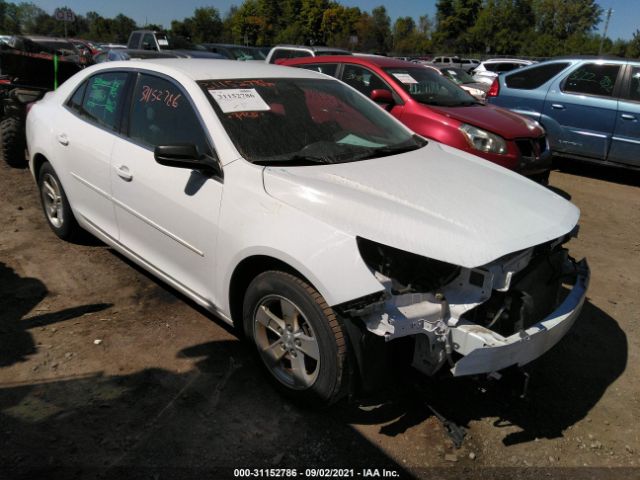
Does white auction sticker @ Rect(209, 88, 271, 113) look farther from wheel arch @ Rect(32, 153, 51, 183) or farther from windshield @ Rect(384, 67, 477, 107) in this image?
windshield @ Rect(384, 67, 477, 107)

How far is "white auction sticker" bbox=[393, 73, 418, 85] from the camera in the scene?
6.32 metres

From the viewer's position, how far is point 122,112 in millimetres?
3482

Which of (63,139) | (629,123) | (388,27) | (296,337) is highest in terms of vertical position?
(388,27)

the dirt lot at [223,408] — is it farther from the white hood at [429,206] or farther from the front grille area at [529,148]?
the front grille area at [529,148]

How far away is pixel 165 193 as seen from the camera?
299cm

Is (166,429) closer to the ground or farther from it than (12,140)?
closer to the ground

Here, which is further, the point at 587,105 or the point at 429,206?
the point at 587,105

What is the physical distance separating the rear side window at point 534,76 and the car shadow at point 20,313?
7166 millimetres

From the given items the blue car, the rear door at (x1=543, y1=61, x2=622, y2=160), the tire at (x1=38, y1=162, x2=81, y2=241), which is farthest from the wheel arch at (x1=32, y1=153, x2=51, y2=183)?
the rear door at (x1=543, y1=61, x2=622, y2=160)

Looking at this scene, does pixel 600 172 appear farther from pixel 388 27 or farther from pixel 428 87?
pixel 388 27

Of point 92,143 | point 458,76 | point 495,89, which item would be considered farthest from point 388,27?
point 92,143

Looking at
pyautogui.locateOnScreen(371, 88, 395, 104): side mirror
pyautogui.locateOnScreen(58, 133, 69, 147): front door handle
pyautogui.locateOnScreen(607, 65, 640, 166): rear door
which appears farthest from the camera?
pyautogui.locateOnScreen(607, 65, 640, 166): rear door

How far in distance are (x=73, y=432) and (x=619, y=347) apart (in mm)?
3325

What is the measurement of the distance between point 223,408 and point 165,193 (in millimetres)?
1254
